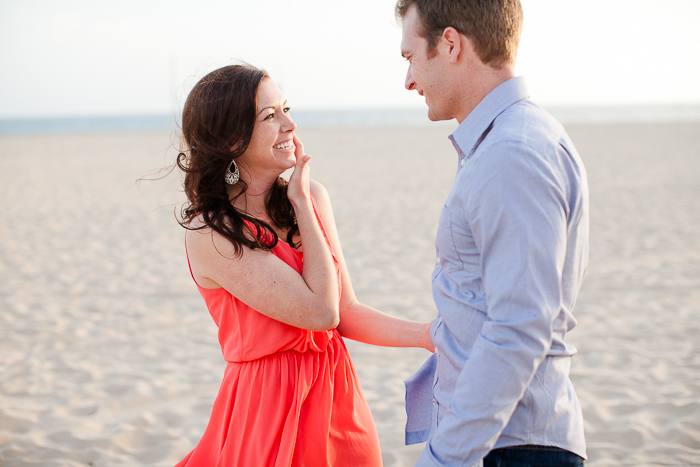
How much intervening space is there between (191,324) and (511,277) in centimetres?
489

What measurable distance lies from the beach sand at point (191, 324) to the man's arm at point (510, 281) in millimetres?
2175

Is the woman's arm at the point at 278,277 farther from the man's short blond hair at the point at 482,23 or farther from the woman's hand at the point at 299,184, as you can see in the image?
the man's short blond hair at the point at 482,23

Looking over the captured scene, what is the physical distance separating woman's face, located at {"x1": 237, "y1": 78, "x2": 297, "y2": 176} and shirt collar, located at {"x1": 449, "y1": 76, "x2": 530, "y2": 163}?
2.88 feet

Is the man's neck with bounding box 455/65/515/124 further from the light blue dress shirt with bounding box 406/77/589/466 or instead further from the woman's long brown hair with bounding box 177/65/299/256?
the woman's long brown hair with bounding box 177/65/299/256

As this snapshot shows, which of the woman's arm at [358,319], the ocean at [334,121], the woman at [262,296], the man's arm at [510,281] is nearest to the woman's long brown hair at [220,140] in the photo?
the woman at [262,296]

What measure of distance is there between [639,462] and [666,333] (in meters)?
2.32

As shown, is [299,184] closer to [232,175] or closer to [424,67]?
[232,175]

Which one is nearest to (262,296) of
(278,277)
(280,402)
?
(278,277)

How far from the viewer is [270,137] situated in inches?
86.5

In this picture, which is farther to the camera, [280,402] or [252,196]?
[252,196]

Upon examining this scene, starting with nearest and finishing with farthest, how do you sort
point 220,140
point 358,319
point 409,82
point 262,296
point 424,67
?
point 424,67 < point 409,82 < point 262,296 < point 220,140 < point 358,319

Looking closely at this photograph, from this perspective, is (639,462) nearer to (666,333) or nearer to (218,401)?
(666,333)

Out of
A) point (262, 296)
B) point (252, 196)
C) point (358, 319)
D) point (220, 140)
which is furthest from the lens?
point (358, 319)

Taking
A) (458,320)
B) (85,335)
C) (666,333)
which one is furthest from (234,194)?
(666,333)
